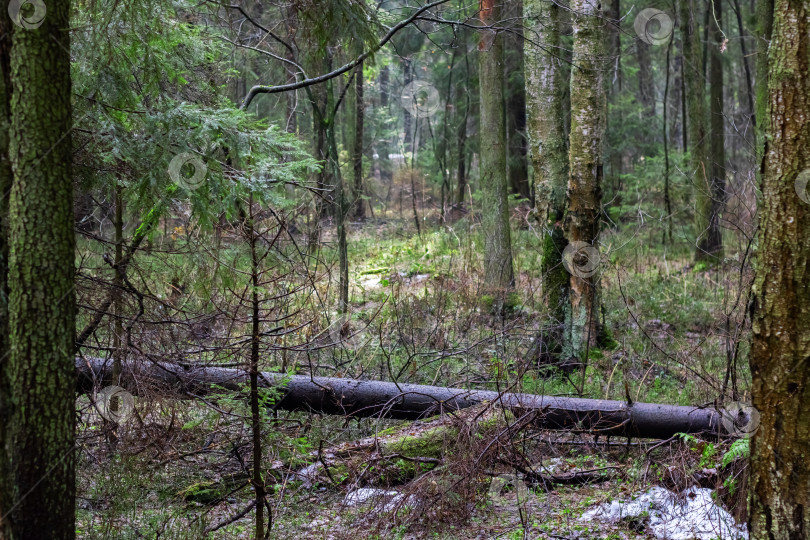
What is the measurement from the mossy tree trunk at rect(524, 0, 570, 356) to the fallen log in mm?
2066

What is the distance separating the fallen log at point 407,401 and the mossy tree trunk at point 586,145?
6.65 feet

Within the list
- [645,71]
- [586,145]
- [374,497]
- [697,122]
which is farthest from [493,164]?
[645,71]

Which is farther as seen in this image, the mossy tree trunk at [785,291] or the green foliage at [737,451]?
the green foliage at [737,451]

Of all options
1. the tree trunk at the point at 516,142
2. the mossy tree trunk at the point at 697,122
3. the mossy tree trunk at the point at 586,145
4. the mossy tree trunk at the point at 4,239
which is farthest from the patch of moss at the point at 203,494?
the tree trunk at the point at 516,142

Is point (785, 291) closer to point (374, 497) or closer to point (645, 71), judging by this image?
point (374, 497)

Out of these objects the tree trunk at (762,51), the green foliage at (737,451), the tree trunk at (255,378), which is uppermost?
the tree trunk at (762,51)

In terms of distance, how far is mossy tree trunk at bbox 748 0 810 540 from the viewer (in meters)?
3.06

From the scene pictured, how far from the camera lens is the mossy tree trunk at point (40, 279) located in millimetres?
2971

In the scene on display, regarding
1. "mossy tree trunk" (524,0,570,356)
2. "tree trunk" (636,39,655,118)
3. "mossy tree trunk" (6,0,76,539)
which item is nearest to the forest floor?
"mossy tree trunk" (524,0,570,356)

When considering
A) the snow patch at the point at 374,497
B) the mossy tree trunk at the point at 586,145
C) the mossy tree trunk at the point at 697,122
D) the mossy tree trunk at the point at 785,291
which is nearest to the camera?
the mossy tree trunk at the point at 785,291

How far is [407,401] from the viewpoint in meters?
5.85

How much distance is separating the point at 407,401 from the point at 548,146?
409 cm

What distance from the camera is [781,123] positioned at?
310cm

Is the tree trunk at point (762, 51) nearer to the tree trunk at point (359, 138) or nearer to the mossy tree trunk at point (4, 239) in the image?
the mossy tree trunk at point (4, 239)
